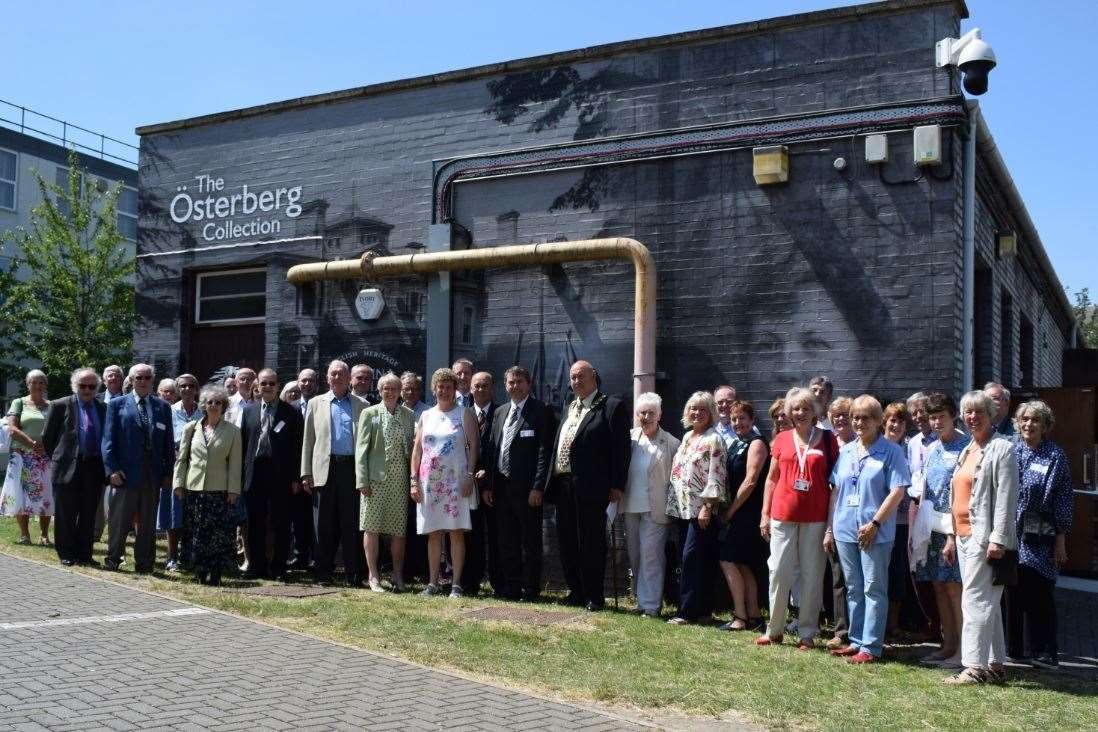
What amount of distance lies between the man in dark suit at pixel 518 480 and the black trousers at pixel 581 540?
27 cm

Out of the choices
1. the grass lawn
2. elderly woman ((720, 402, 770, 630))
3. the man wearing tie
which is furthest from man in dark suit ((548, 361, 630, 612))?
the man wearing tie

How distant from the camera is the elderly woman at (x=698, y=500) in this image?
8.34 meters

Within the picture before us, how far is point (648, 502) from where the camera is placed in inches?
350

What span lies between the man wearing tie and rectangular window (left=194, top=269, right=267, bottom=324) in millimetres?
2335

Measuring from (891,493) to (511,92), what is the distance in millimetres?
6053

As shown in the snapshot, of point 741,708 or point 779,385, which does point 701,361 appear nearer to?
point 779,385

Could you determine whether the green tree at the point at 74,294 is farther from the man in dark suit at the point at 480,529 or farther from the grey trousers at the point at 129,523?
the man in dark suit at the point at 480,529

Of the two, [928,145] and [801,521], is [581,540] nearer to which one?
[801,521]

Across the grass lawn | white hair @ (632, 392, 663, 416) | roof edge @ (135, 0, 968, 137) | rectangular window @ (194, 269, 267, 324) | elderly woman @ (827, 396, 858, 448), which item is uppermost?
roof edge @ (135, 0, 968, 137)

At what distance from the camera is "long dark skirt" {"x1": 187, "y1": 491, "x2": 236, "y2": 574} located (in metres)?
9.65

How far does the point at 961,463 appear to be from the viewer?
6.98 m

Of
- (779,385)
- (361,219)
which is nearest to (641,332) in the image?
(779,385)

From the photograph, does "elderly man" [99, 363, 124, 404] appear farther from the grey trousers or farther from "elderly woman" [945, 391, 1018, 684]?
"elderly woman" [945, 391, 1018, 684]

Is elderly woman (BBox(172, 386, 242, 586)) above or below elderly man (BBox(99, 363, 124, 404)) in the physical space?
below
